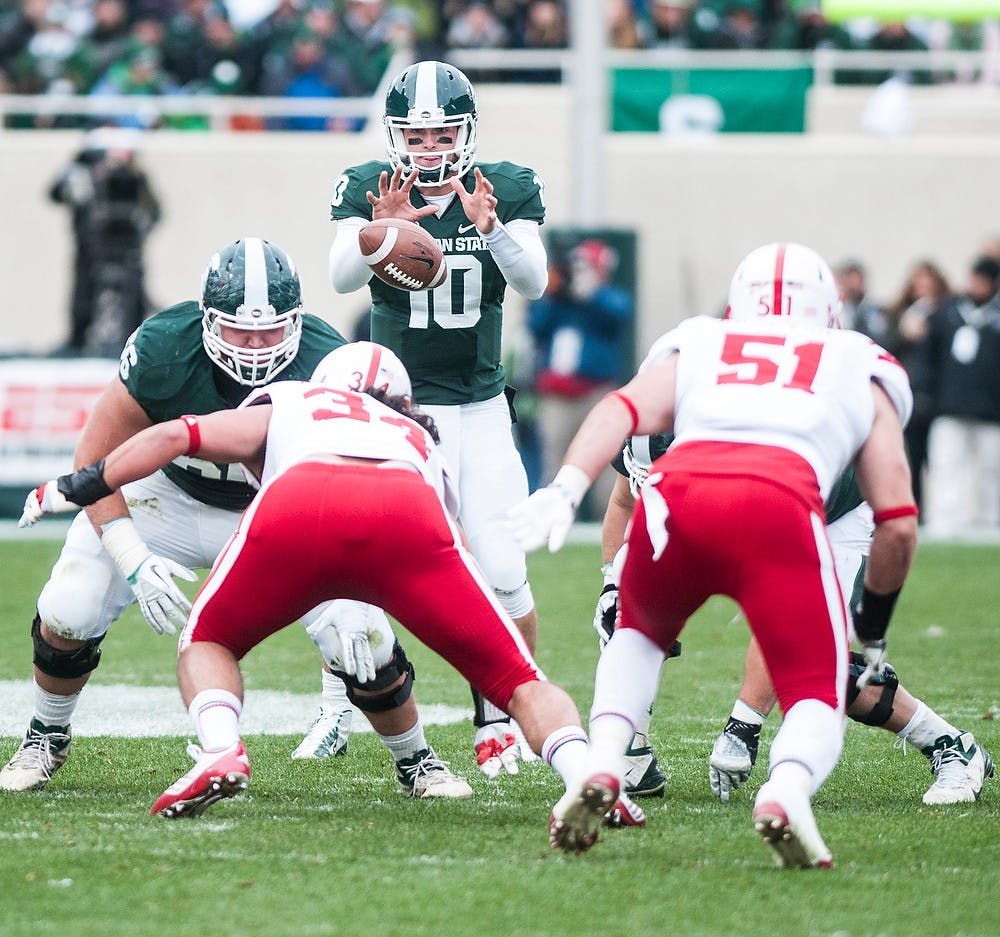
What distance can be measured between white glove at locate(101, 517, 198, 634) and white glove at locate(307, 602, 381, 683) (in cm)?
37

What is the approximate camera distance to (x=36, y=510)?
457 cm

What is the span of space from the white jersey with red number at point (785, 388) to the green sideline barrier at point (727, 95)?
11.0m

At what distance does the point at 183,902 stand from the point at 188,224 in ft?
40.7

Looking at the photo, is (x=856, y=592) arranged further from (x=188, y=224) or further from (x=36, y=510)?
(x=188, y=224)

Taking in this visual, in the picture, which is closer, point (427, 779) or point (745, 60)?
point (427, 779)

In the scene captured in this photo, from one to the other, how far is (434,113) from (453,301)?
0.56 meters

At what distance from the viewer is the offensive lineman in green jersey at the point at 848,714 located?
4.93m

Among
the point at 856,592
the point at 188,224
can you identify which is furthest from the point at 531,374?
the point at 856,592

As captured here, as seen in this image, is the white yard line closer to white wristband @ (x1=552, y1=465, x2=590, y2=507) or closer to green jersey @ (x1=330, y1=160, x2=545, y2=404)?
green jersey @ (x1=330, y1=160, x2=545, y2=404)

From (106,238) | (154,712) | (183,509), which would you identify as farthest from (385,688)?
(106,238)

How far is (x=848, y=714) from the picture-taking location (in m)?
5.04

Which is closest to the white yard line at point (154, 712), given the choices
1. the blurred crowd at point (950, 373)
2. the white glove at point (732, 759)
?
the white glove at point (732, 759)

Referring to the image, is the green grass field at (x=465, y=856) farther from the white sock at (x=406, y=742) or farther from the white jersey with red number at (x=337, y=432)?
the white jersey with red number at (x=337, y=432)

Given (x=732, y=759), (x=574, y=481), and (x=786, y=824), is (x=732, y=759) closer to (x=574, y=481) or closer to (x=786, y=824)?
(x=786, y=824)
